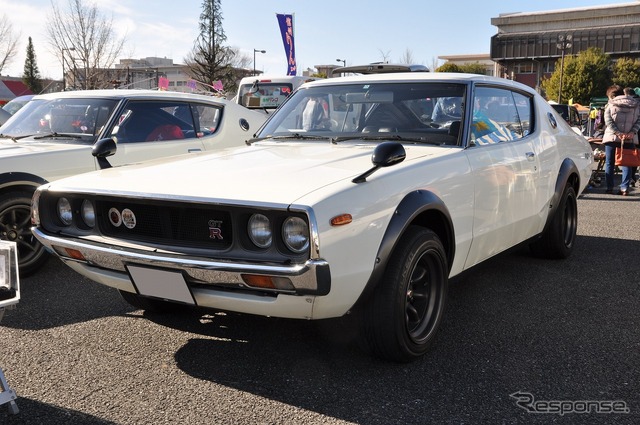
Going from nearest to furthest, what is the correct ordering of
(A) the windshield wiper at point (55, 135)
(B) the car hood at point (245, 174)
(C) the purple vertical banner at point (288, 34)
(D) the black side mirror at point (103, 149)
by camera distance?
(B) the car hood at point (245, 174), (D) the black side mirror at point (103, 149), (A) the windshield wiper at point (55, 135), (C) the purple vertical banner at point (288, 34)

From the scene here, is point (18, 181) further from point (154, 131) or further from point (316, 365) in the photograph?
point (316, 365)

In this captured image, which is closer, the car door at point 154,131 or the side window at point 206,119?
the car door at point 154,131

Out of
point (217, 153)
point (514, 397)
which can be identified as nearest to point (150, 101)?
point (217, 153)

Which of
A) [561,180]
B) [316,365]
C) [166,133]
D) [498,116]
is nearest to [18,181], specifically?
[166,133]

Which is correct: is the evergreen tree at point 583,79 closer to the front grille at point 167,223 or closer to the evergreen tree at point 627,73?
the evergreen tree at point 627,73

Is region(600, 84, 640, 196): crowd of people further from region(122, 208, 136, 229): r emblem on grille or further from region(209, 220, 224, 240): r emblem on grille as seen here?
region(122, 208, 136, 229): r emblem on grille

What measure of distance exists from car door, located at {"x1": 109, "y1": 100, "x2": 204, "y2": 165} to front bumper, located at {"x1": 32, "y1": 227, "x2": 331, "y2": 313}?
2.47 m

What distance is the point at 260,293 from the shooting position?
278cm

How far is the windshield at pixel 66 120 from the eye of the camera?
566 centimetres

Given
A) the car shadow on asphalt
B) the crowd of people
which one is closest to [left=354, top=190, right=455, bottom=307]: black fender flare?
the car shadow on asphalt

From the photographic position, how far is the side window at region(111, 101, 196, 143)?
227 inches

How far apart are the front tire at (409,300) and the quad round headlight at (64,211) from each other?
170cm

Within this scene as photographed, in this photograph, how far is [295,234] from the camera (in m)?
2.70

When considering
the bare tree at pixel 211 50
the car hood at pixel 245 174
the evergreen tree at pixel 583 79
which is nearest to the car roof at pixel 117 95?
the car hood at pixel 245 174
